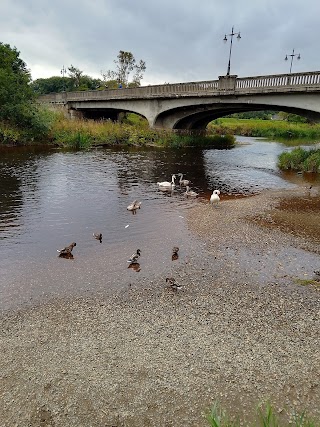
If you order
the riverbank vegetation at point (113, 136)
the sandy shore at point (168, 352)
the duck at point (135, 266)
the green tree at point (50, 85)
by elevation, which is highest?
the green tree at point (50, 85)

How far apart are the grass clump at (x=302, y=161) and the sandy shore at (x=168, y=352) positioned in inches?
729

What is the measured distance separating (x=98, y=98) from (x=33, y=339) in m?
50.1

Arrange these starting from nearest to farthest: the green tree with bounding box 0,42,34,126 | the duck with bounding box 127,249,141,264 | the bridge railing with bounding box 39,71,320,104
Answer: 1. the duck with bounding box 127,249,141,264
2. the bridge railing with bounding box 39,71,320,104
3. the green tree with bounding box 0,42,34,126

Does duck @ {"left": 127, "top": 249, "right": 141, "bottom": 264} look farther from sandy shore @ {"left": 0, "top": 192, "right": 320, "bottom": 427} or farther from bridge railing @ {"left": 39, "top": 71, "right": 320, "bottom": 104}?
bridge railing @ {"left": 39, "top": 71, "right": 320, "bottom": 104}

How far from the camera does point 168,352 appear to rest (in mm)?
6211

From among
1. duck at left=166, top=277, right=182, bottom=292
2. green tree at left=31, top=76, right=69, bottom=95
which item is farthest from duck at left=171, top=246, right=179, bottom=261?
green tree at left=31, top=76, right=69, bottom=95

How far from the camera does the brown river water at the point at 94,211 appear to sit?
30.6 feet

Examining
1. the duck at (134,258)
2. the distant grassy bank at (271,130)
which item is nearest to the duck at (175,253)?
the duck at (134,258)

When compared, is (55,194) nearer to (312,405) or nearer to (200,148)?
(312,405)

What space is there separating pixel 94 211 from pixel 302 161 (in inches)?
780

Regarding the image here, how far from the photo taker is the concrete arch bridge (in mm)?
28219

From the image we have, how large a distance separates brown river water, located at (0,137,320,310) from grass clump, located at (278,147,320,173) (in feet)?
3.61

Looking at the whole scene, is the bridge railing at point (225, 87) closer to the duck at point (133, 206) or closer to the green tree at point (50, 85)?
the duck at point (133, 206)

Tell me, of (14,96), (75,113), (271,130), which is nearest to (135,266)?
(14,96)
